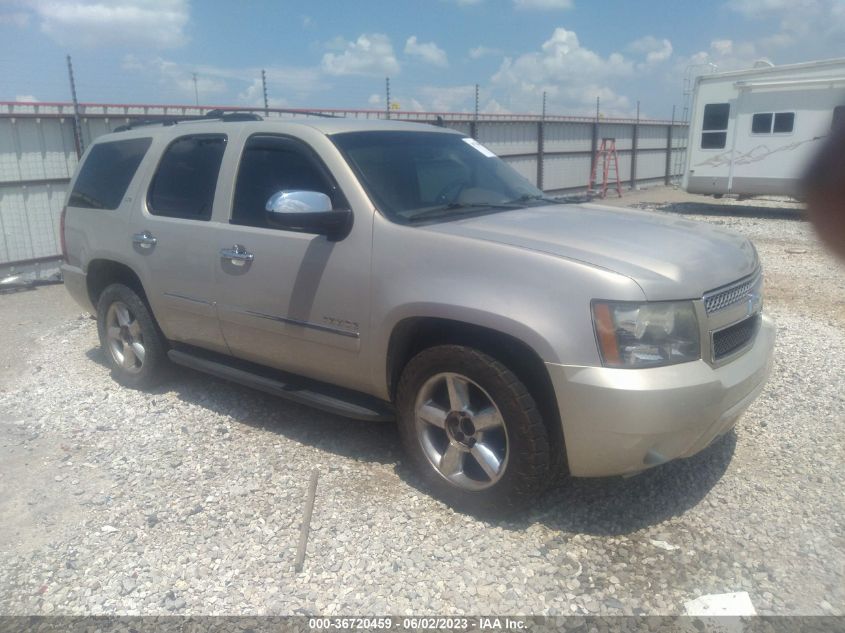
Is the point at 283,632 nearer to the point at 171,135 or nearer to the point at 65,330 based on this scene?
the point at 171,135

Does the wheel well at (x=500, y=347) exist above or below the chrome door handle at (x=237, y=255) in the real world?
below

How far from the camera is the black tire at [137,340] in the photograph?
511 cm

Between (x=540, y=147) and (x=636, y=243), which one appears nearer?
(x=636, y=243)

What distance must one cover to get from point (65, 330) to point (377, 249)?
16.4ft

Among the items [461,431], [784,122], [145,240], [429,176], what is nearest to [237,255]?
[145,240]

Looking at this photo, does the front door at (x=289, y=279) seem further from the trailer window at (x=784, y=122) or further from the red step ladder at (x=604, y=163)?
the red step ladder at (x=604, y=163)

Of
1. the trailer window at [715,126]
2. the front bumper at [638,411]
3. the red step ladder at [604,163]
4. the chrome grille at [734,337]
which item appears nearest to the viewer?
the front bumper at [638,411]

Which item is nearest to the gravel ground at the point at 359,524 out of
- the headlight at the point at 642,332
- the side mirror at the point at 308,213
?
→ the headlight at the point at 642,332

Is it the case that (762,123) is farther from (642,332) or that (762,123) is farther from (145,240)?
(642,332)

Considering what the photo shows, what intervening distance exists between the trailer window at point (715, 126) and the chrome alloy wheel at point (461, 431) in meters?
14.8

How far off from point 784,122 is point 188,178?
14.2 metres

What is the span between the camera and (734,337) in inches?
129

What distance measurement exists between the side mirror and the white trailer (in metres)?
12.6

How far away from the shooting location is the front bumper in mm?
2879
